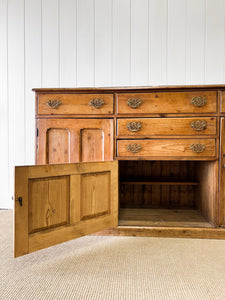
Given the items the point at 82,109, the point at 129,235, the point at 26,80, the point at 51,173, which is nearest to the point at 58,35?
the point at 26,80

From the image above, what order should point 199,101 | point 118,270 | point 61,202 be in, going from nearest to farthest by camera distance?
1. point 118,270
2. point 61,202
3. point 199,101

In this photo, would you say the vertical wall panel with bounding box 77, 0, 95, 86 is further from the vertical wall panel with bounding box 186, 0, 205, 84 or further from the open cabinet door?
the open cabinet door

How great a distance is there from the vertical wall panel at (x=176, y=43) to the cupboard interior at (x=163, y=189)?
0.95 m

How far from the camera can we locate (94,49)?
246 cm

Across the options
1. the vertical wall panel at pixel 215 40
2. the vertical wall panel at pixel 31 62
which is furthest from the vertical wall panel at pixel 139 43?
the vertical wall panel at pixel 31 62

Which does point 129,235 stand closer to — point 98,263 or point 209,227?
point 98,263

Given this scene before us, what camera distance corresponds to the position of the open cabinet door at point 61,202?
4.00 ft

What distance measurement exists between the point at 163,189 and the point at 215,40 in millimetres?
1666

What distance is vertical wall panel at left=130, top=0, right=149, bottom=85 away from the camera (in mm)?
2416

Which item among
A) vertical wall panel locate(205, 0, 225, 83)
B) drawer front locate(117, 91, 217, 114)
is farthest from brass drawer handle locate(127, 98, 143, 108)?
vertical wall panel locate(205, 0, 225, 83)

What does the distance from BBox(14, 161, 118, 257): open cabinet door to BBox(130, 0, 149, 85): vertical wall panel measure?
48.9 inches

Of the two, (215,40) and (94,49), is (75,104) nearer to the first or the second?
(94,49)

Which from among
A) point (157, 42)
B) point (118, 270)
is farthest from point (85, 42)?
point (118, 270)

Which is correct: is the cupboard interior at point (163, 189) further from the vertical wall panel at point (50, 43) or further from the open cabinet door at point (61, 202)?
the vertical wall panel at point (50, 43)
